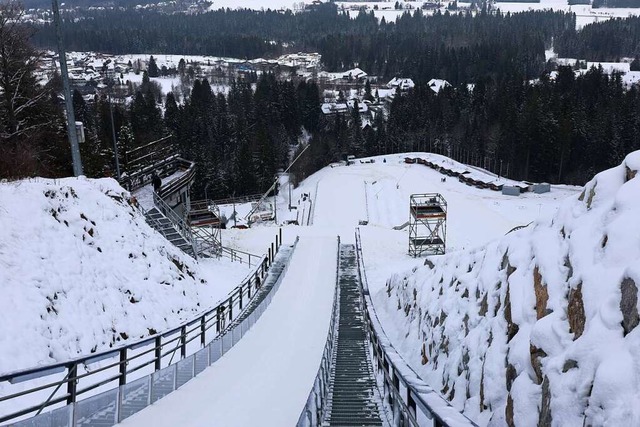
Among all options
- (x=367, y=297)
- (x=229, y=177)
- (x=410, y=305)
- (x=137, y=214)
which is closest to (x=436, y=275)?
(x=410, y=305)

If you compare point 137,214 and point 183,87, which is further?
point 183,87

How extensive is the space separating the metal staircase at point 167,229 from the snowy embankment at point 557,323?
46.0ft

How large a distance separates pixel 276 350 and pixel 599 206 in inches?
343

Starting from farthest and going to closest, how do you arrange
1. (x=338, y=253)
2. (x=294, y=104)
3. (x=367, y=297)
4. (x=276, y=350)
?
(x=294, y=104), (x=338, y=253), (x=367, y=297), (x=276, y=350)

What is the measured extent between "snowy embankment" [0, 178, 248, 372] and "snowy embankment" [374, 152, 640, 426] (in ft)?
24.3

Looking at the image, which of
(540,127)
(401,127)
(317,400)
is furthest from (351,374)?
(401,127)

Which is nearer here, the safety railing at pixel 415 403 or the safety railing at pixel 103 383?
the safety railing at pixel 415 403

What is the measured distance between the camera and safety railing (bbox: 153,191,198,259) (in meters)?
22.8

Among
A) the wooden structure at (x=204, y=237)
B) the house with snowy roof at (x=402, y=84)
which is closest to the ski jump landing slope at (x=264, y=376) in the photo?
the wooden structure at (x=204, y=237)

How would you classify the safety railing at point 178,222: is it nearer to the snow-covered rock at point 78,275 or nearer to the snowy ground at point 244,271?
the snowy ground at point 244,271

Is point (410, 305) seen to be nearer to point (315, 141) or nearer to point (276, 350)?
point (276, 350)

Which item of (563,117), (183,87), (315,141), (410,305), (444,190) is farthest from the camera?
(183,87)

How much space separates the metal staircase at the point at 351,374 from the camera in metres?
8.69

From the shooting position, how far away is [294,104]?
10238 centimetres
